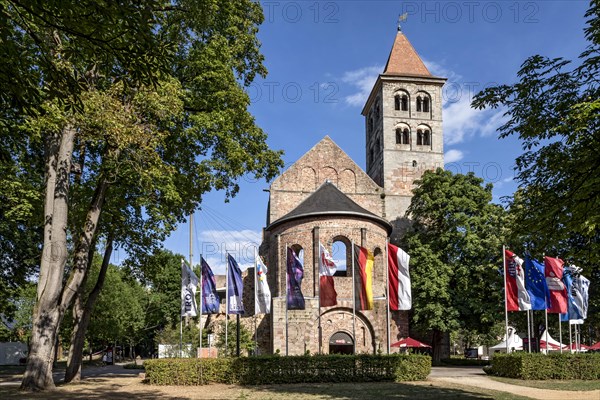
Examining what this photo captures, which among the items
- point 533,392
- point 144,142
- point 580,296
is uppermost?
point 144,142

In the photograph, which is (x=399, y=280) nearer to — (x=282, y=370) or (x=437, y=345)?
(x=282, y=370)

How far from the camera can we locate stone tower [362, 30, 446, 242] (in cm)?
4681

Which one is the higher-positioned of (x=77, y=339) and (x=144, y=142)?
(x=144, y=142)

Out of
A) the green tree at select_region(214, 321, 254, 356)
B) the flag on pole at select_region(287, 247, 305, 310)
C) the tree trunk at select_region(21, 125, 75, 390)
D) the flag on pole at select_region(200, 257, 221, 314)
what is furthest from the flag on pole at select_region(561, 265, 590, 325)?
the tree trunk at select_region(21, 125, 75, 390)

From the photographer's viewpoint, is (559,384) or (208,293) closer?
(559,384)

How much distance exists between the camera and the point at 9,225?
989 inches

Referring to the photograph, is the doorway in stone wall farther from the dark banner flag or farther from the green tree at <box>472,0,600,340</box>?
the green tree at <box>472,0,600,340</box>

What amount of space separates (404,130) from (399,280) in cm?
2986

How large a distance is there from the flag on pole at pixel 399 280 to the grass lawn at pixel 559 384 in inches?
227

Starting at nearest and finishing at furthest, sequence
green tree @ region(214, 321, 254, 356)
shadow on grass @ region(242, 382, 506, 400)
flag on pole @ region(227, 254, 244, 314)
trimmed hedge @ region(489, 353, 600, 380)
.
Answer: shadow on grass @ region(242, 382, 506, 400) → trimmed hedge @ region(489, 353, 600, 380) → flag on pole @ region(227, 254, 244, 314) → green tree @ region(214, 321, 254, 356)

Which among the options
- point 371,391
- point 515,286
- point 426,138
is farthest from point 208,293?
point 426,138

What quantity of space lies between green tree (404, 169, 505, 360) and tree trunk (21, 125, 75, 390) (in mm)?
26370

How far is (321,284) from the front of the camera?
23000 millimetres

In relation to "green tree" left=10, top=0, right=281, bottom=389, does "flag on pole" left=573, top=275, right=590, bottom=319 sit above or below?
below
